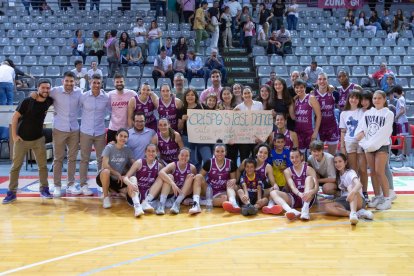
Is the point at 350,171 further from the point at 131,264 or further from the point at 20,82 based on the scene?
the point at 20,82

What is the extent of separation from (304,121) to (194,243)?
2610 mm

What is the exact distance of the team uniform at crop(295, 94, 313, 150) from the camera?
21.6 feet

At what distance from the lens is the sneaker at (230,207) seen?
19.4ft

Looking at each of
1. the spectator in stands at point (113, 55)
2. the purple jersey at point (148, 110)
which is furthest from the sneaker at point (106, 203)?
Result: the spectator in stands at point (113, 55)

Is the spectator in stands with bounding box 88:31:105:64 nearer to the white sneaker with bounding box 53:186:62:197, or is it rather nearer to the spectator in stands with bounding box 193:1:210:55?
the spectator in stands with bounding box 193:1:210:55

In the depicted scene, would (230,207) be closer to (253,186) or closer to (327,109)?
(253,186)

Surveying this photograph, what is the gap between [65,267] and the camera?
4.07 meters

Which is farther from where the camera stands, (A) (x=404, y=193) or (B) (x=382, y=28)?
(B) (x=382, y=28)

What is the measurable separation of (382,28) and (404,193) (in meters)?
9.51

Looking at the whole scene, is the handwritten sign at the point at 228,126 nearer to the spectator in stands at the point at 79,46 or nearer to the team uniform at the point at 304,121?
the team uniform at the point at 304,121

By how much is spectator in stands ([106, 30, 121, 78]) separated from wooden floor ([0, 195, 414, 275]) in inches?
247

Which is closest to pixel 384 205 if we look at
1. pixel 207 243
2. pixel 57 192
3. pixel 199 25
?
pixel 207 243

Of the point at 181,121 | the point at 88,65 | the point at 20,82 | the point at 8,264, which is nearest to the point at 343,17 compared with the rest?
the point at 88,65

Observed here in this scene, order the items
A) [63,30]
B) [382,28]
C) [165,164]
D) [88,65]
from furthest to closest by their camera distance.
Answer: [382,28] → [63,30] → [88,65] → [165,164]
